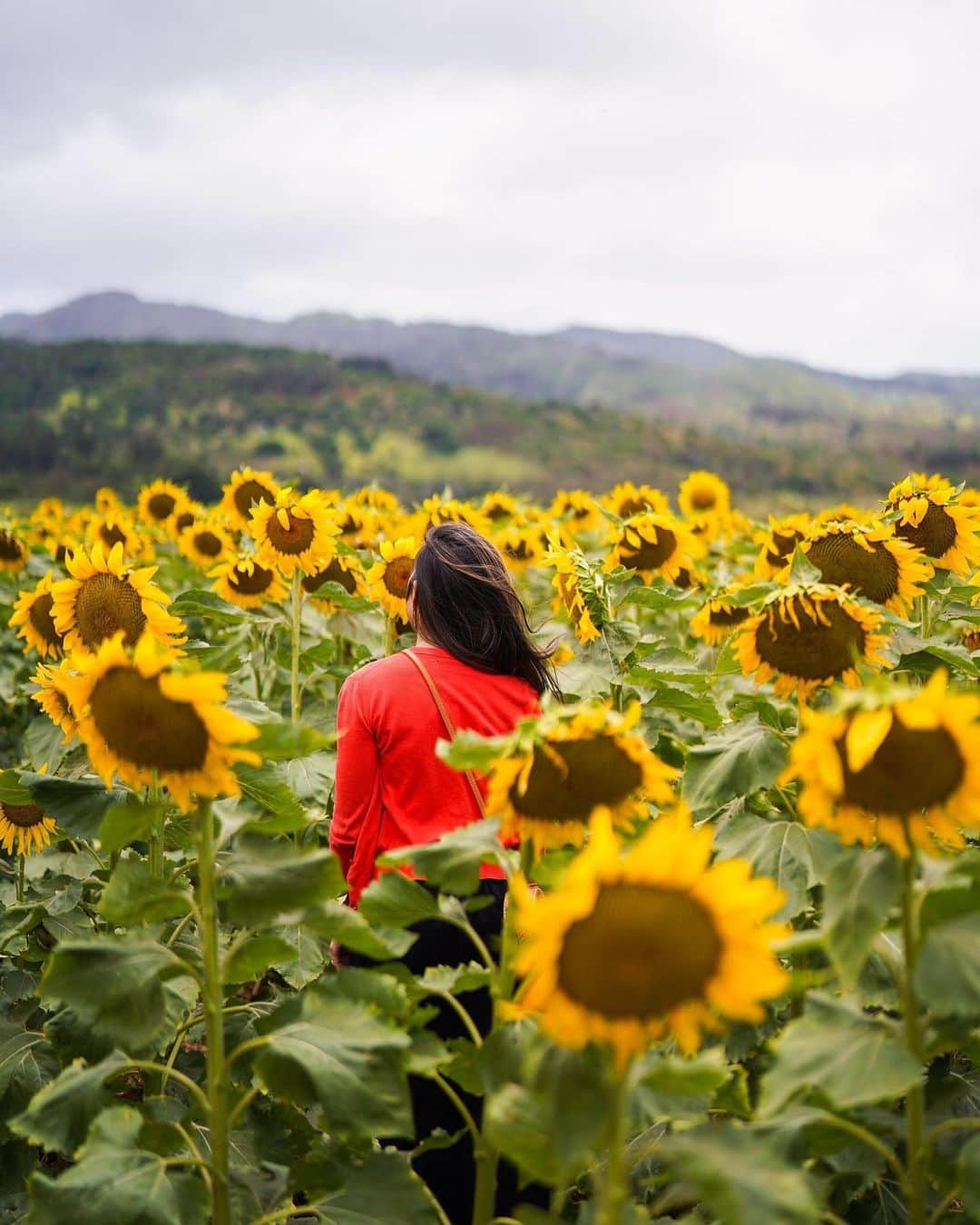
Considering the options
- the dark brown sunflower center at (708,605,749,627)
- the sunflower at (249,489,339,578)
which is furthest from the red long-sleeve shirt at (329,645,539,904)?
the dark brown sunflower center at (708,605,749,627)

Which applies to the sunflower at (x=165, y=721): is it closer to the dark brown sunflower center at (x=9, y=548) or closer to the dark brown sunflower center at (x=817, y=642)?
the dark brown sunflower center at (x=817, y=642)

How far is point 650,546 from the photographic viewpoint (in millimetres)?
5090

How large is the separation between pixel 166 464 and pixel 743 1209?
51467 millimetres

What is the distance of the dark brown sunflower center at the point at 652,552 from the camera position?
508cm

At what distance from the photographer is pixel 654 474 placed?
64438 mm

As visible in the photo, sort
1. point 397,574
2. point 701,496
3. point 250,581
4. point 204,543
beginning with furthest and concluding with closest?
point 701,496 → point 204,543 → point 250,581 → point 397,574

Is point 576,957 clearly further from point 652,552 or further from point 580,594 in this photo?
point 652,552

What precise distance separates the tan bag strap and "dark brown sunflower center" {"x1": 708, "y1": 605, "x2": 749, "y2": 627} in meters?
2.20

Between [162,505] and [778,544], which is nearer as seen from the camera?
[778,544]

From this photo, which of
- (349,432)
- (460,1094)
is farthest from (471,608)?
(349,432)

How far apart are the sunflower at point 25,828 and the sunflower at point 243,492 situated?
196 centimetres

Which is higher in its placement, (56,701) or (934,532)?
(934,532)

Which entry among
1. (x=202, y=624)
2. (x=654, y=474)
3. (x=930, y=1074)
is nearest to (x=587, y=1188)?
(x=930, y=1074)

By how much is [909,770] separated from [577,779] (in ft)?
1.72
